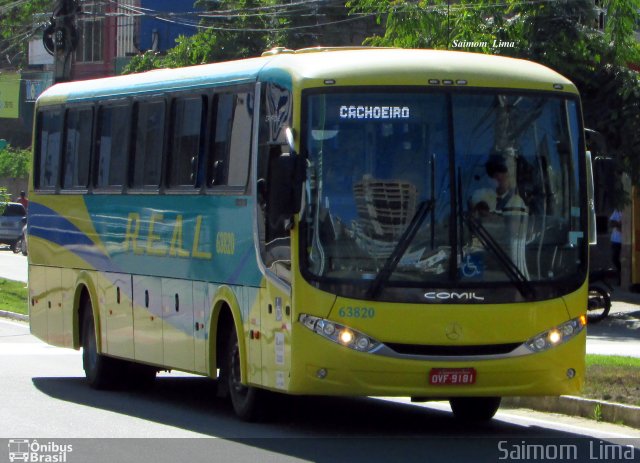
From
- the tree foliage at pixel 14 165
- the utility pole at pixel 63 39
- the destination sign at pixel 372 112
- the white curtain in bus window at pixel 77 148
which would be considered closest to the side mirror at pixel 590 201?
the destination sign at pixel 372 112

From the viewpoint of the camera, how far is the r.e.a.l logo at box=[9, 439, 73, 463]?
10492mm

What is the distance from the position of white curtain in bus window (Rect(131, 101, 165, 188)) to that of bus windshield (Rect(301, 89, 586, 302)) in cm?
361

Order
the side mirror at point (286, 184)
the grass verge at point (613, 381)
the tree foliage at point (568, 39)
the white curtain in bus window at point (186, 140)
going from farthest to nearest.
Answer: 1. the tree foliage at point (568, 39)
2. the white curtain in bus window at point (186, 140)
3. the grass verge at point (613, 381)
4. the side mirror at point (286, 184)

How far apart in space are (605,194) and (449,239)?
1.87 meters

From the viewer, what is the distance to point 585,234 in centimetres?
1189

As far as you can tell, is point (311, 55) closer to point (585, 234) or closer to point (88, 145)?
point (585, 234)

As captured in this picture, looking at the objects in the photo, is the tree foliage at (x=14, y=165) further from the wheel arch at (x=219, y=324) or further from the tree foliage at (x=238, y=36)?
the wheel arch at (x=219, y=324)

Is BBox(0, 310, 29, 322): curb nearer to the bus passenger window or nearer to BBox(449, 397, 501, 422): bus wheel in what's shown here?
the bus passenger window

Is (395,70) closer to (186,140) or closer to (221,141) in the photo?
(221,141)

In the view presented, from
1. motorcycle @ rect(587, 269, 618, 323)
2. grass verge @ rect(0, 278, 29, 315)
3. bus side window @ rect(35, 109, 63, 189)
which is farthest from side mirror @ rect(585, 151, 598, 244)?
grass verge @ rect(0, 278, 29, 315)

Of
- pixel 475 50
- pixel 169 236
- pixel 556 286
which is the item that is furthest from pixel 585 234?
pixel 475 50

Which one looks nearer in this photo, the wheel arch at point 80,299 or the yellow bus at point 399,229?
the yellow bus at point 399,229

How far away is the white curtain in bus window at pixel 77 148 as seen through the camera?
1675 cm

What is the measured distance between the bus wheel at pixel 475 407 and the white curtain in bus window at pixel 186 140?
327 cm
